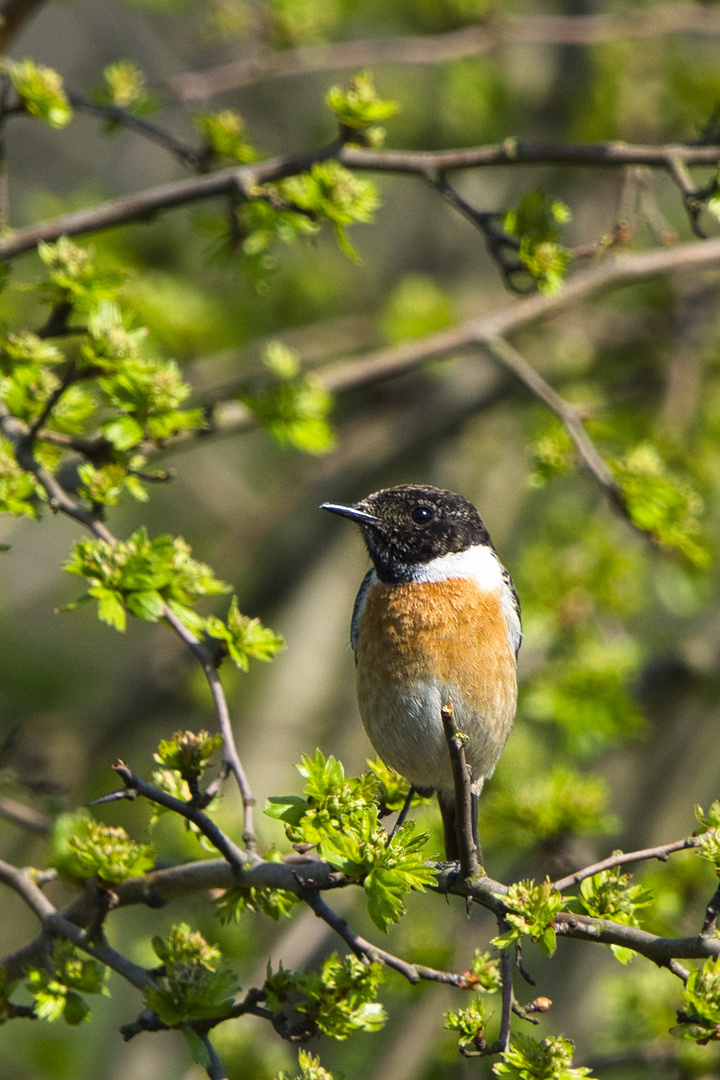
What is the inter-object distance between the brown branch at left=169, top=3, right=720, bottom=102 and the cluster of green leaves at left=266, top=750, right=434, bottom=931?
13.5ft

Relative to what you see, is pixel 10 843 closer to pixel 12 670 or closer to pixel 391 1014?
pixel 12 670

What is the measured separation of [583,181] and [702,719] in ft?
12.5

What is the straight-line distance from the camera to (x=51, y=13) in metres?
10.4

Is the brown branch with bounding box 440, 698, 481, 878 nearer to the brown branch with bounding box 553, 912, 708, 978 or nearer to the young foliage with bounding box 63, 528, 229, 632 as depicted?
the brown branch with bounding box 553, 912, 708, 978

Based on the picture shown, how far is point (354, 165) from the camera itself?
13.7 feet

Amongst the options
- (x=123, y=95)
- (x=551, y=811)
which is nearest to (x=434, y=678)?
(x=551, y=811)

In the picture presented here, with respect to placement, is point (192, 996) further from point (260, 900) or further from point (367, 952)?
point (367, 952)

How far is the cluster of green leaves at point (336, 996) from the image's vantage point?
2939mm

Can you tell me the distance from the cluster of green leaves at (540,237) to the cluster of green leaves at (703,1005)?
2227 mm

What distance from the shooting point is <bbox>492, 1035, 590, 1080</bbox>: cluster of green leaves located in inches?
106

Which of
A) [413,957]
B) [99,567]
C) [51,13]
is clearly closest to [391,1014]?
[413,957]

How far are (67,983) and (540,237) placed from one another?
2.77 m

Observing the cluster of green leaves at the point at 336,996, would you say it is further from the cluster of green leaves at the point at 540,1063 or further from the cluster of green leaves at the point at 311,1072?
the cluster of green leaves at the point at 540,1063

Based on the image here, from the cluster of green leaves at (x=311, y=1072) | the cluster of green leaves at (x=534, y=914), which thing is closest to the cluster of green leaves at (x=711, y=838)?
the cluster of green leaves at (x=534, y=914)
